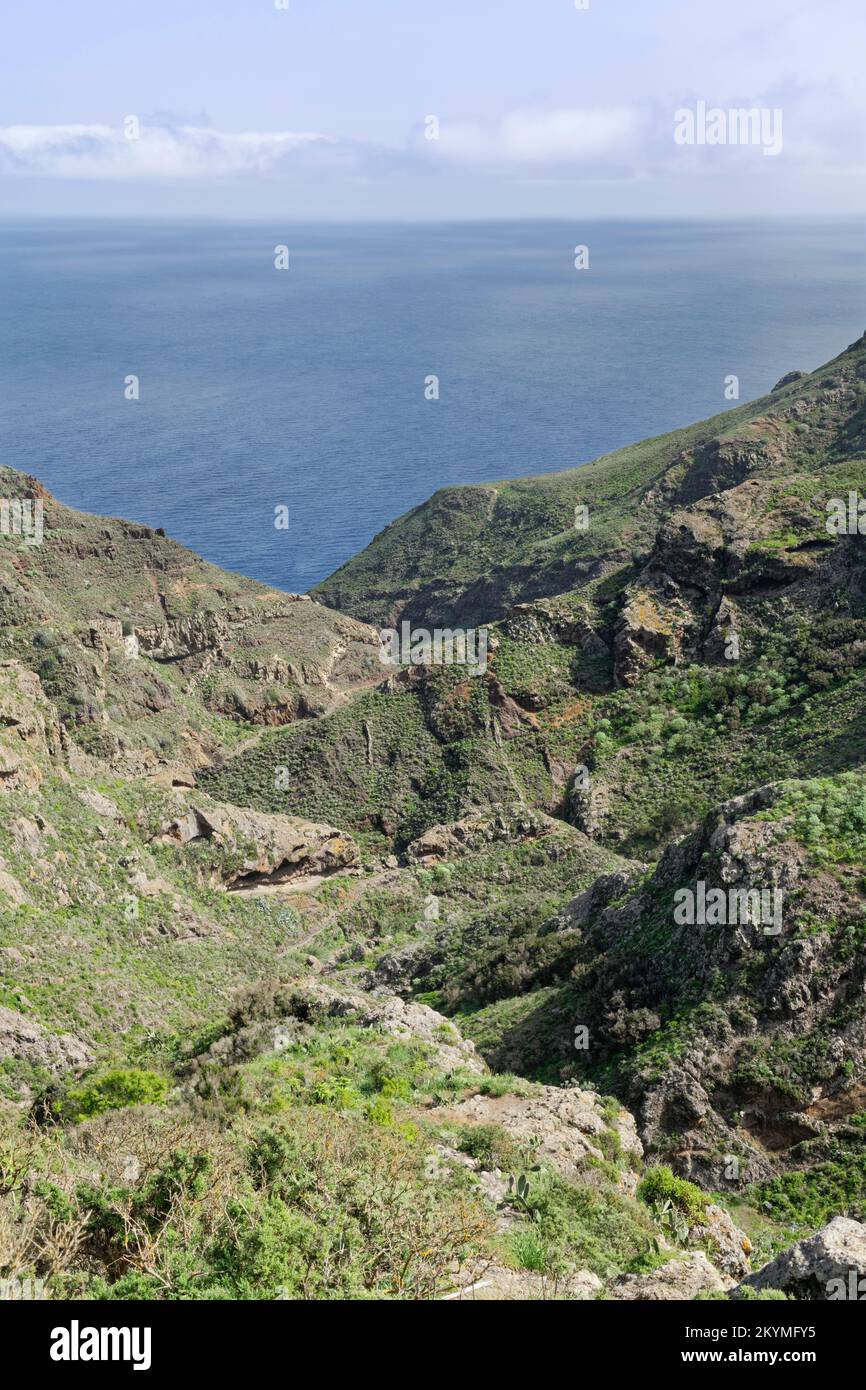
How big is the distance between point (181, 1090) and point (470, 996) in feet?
43.3

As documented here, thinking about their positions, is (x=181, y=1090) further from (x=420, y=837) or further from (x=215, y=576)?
(x=215, y=576)

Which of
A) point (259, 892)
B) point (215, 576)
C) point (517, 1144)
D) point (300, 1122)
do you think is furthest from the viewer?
point (215, 576)

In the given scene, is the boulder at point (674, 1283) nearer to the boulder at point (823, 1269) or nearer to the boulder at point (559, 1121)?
the boulder at point (823, 1269)

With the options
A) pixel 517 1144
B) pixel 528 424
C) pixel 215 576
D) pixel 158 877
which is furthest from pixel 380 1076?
pixel 528 424

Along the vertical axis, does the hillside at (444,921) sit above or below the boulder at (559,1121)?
above

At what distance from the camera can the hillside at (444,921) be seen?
17.1 metres

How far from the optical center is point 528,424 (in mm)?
195375

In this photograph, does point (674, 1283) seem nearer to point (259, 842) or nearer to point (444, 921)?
point (444, 921)

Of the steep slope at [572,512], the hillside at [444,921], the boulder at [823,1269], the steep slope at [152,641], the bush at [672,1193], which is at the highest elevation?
the steep slope at [572,512]

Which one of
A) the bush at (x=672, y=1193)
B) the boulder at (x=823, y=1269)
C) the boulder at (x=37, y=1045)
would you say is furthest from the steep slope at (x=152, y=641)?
the boulder at (x=823, y=1269)

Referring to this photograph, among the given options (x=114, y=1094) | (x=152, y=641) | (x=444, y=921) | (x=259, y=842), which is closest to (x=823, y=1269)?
(x=114, y=1094)

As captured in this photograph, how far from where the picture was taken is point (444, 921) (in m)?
44.8

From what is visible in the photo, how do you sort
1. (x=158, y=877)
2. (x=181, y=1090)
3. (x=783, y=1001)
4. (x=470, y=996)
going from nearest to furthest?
1. (x=181, y=1090)
2. (x=783, y=1001)
3. (x=470, y=996)
4. (x=158, y=877)

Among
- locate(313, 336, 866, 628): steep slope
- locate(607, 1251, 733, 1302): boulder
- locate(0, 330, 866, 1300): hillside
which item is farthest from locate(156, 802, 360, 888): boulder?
locate(607, 1251, 733, 1302): boulder
